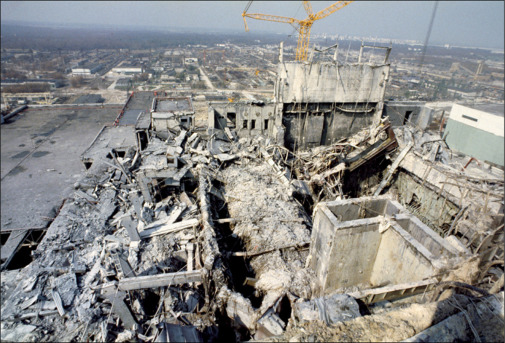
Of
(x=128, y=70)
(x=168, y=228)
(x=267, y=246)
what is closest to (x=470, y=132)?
(x=267, y=246)

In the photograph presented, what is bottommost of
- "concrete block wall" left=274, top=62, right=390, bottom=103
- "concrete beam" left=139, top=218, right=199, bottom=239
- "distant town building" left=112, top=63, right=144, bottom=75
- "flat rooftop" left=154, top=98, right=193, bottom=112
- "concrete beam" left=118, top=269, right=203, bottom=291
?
"distant town building" left=112, top=63, right=144, bottom=75

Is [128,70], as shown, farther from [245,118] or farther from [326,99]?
[326,99]

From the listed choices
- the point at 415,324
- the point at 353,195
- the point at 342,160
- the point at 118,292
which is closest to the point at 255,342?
the point at 415,324

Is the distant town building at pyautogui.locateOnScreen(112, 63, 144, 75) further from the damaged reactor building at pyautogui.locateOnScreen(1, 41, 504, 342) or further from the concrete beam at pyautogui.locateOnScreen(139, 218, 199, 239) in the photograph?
the concrete beam at pyautogui.locateOnScreen(139, 218, 199, 239)

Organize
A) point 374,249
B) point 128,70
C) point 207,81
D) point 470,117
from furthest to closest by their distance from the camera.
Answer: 1. point 128,70
2. point 207,81
3. point 470,117
4. point 374,249

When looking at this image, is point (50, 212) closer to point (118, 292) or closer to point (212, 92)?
point (118, 292)

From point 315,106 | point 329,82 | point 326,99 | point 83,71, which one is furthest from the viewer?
point 83,71

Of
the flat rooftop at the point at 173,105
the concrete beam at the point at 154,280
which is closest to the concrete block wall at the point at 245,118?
the flat rooftop at the point at 173,105

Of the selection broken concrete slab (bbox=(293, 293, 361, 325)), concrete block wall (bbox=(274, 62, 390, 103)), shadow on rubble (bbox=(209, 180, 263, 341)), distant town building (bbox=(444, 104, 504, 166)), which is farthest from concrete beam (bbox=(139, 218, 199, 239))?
distant town building (bbox=(444, 104, 504, 166))
